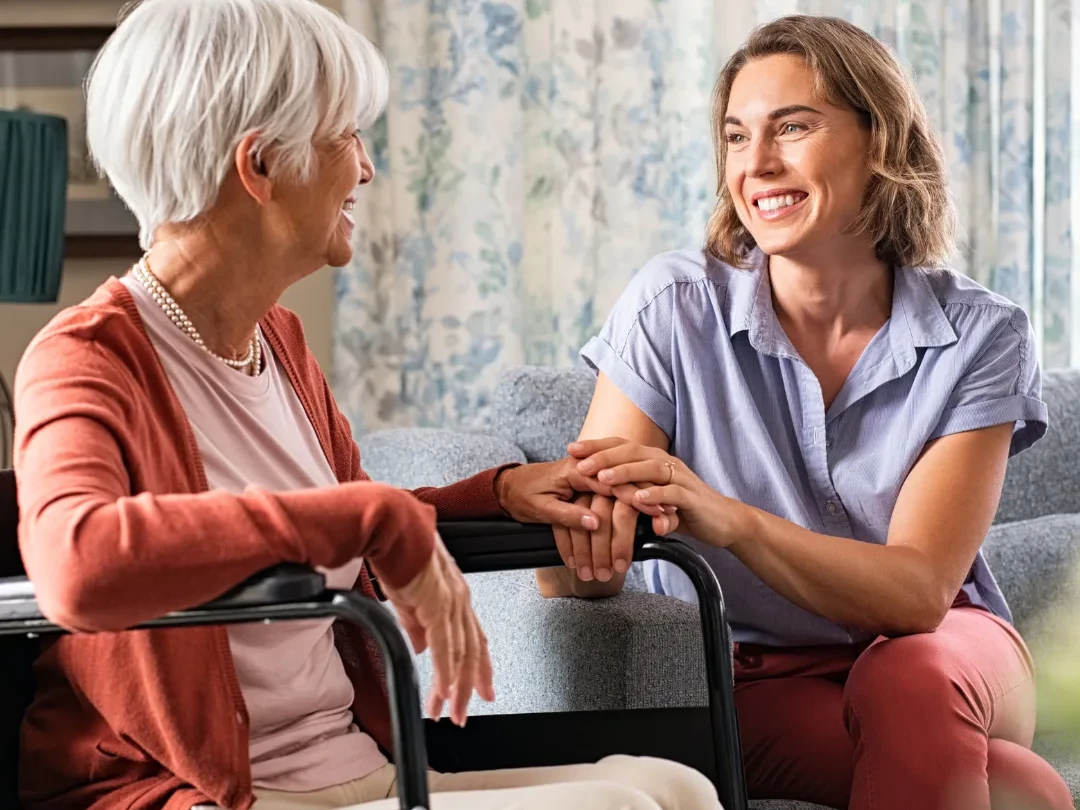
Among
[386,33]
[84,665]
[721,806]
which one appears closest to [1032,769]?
[721,806]

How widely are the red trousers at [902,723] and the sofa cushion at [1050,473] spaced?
81 centimetres

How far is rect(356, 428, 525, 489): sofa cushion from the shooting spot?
1.99 metres

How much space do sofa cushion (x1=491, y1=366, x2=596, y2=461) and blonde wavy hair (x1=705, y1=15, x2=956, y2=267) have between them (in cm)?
52

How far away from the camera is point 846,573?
1448 millimetres

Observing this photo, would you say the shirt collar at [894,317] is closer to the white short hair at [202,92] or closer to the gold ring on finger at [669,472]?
the gold ring on finger at [669,472]

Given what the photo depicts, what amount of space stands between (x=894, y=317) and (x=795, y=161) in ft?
0.76

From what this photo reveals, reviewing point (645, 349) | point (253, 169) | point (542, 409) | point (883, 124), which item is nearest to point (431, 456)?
point (542, 409)

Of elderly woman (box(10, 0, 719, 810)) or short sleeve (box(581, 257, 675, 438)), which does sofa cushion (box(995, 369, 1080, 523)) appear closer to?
short sleeve (box(581, 257, 675, 438))

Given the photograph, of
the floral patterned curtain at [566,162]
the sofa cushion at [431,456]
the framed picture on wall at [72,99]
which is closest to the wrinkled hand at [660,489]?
the sofa cushion at [431,456]

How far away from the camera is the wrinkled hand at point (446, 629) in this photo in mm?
1031

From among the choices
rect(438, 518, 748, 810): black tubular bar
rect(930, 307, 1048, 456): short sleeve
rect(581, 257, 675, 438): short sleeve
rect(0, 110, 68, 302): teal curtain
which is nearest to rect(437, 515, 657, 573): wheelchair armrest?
rect(438, 518, 748, 810): black tubular bar

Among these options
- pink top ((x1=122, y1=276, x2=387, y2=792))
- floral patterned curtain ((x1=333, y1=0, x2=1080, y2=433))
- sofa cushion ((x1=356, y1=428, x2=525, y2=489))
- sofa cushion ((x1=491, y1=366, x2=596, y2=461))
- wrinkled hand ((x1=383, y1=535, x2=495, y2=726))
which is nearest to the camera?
wrinkled hand ((x1=383, y1=535, x2=495, y2=726))

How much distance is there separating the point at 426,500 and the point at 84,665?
0.40m

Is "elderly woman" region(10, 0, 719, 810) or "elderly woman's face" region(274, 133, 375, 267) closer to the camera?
"elderly woman" region(10, 0, 719, 810)
